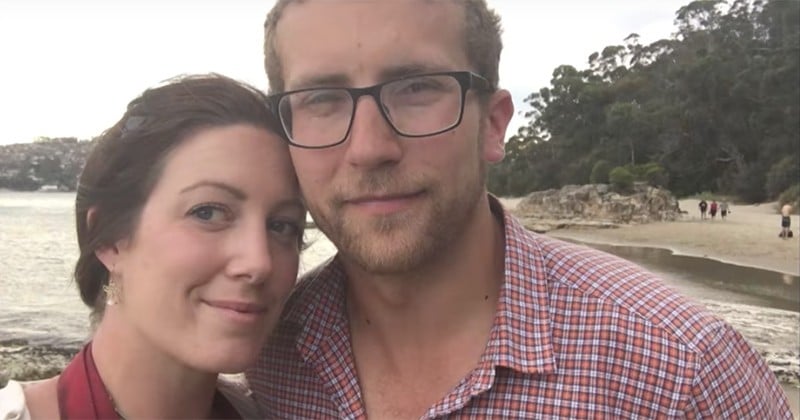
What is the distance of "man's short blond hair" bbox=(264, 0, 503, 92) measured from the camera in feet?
7.44

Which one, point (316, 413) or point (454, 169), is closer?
point (454, 169)

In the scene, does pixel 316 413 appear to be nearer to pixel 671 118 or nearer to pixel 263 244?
pixel 263 244

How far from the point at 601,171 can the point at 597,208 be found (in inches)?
402

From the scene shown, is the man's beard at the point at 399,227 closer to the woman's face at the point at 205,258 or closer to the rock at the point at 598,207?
the woman's face at the point at 205,258

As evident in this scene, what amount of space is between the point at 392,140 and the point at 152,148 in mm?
706

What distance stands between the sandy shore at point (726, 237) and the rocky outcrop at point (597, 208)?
112 cm

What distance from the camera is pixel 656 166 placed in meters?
43.9

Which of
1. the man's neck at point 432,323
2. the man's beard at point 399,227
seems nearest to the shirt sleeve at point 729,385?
the man's neck at point 432,323

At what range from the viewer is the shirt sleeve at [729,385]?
72.6 inches

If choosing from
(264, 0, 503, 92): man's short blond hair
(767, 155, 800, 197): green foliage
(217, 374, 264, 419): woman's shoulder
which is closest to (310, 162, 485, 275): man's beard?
(264, 0, 503, 92): man's short blond hair

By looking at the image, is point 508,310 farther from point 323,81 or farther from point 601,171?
point 601,171

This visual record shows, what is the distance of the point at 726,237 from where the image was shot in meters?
26.5

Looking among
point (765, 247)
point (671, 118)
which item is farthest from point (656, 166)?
point (765, 247)

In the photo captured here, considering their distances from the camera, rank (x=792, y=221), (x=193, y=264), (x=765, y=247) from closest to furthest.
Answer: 1. (x=193, y=264)
2. (x=765, y=247)
3. (x=792, y=221)
